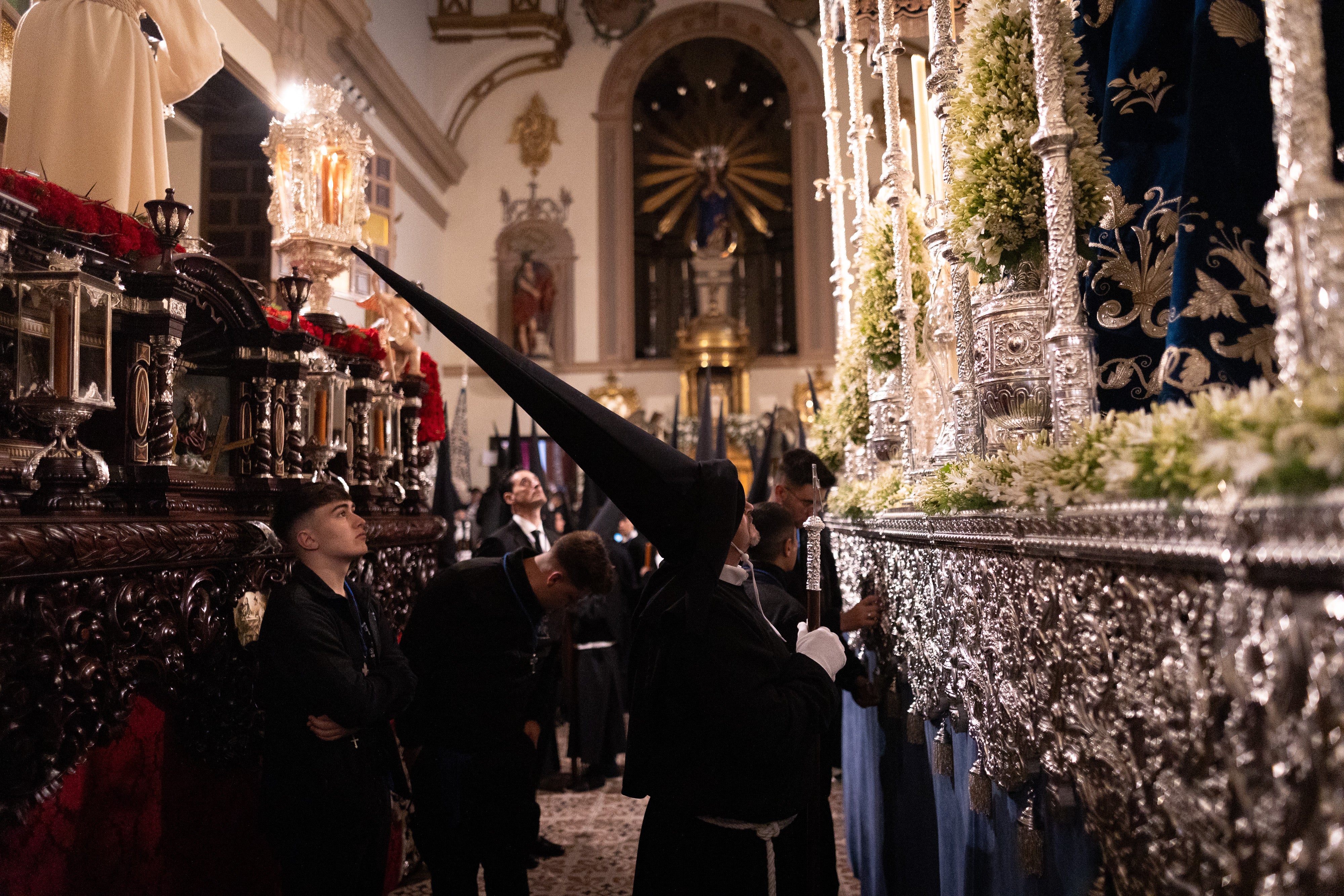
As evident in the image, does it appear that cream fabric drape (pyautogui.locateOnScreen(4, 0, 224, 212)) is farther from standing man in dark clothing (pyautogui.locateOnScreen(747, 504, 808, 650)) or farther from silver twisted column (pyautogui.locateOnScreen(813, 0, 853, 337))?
silver twisted column (pyautogui.locateOnScreen(813, 0, 853, 337))

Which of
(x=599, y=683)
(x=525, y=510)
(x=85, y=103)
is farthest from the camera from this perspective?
(x=599, y=683)

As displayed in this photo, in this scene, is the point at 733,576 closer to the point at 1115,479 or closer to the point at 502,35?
the point at 1115,479

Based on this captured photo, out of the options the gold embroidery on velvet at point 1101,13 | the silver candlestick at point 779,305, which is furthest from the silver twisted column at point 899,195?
the silver candlestick at point 779,305

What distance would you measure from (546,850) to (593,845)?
0.24m

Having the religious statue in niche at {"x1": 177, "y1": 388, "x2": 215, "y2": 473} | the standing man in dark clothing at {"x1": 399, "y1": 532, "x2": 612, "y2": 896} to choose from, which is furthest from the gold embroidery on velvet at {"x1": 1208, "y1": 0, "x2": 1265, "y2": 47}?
the religious statue in niche at {"x1": 177, "y1": 388, "x2": 215, "y2": 473}

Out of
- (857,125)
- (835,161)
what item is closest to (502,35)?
(835,161)

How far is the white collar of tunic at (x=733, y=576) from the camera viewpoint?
2088mm

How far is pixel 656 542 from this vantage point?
1.92m

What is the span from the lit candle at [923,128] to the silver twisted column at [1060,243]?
1.87 metres

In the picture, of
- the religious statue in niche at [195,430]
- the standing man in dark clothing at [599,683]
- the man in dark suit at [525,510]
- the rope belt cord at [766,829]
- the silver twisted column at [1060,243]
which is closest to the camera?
the silver twisted column at [1060,243]

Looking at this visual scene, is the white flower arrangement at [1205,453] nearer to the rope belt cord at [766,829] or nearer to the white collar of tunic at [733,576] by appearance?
the white collar of tunic at [733,576]

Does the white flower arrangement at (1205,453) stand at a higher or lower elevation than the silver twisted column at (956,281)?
lower

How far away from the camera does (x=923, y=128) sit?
12.9 feet

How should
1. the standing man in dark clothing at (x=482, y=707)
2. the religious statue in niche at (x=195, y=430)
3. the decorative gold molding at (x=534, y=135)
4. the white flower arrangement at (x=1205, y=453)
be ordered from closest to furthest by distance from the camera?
1. the white flower arrangement at (x=1205, y=453)
2. the standing man in dark clothing at (x=482, y=707)
3. the religious statue in niche at (x=195, y=430)
4. the decorative gold molding at (x=534, y=135)
